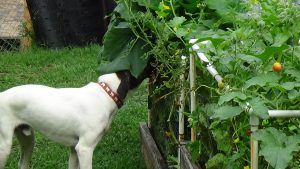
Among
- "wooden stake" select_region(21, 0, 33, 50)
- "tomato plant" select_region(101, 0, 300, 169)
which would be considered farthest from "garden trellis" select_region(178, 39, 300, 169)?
"wooden stake" select_region(21, 0, 33, 50)

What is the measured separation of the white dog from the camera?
4.38m

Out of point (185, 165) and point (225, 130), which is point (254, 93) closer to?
point (225, 130)

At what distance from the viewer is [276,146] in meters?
2.18

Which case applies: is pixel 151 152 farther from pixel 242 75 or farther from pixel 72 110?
pixel 242 75

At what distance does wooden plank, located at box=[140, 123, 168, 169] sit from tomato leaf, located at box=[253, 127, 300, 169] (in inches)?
95.1

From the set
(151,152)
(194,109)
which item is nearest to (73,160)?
(151,152)

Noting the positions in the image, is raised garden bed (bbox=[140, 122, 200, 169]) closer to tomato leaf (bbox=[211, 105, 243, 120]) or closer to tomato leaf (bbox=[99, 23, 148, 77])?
tomato leaf (bbox=[99, 23, 148, 77])

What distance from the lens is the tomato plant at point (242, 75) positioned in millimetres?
2301

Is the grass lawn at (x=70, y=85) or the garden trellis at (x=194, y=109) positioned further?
the grass lawn at (x=70, y=85)

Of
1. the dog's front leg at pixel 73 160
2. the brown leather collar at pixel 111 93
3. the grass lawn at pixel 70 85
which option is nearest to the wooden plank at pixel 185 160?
the brown leather collar at pixel 111 93

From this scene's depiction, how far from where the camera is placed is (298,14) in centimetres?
254

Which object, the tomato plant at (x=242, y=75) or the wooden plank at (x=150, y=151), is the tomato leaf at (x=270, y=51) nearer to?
the tomato plant at (x=242, y=75)

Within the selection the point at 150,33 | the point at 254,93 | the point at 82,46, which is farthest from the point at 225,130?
the point at 82,46

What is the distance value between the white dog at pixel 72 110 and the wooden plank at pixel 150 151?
0.51 metres
